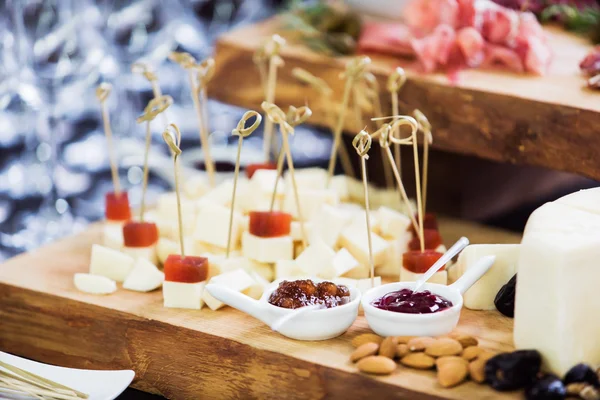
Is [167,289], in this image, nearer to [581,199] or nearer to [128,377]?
[128,377]

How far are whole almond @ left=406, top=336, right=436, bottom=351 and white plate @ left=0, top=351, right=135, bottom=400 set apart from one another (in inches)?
20.1

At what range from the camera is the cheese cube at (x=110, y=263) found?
196cm

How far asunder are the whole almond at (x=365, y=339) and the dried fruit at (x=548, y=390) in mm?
295

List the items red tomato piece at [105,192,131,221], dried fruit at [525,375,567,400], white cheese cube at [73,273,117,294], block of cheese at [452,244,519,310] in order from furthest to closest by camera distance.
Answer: red tomato piece at [105,192,131,221] < white cheese cube at [73,273,117,294] < block of cheese at [452,244,519,310] < dried fruit at [525,375,567,400]

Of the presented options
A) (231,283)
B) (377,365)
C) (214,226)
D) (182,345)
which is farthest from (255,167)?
(377,365)

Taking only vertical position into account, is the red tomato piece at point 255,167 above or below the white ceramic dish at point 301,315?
above

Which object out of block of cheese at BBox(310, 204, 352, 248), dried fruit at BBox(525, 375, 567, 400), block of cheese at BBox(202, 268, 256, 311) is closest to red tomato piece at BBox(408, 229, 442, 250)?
block of cheese at BBox(310, 204, 352, 248)

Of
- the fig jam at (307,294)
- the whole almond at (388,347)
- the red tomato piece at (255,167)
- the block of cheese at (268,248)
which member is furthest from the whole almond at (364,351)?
the red tomato piece at (255,167)

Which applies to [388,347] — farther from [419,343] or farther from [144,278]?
[144,278]

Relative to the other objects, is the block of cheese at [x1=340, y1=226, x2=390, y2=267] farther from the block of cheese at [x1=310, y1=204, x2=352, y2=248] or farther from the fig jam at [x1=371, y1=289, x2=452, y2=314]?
the fig jam at [x1=371, y1=289, x2=452, y2=314]

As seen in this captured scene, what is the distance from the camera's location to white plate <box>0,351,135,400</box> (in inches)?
62.2

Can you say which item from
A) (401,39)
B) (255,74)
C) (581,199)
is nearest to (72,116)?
(255,74)

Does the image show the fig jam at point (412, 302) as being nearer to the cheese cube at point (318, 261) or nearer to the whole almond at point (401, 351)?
the whole almond at point (401, 351)

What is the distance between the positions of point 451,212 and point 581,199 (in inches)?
45.8
